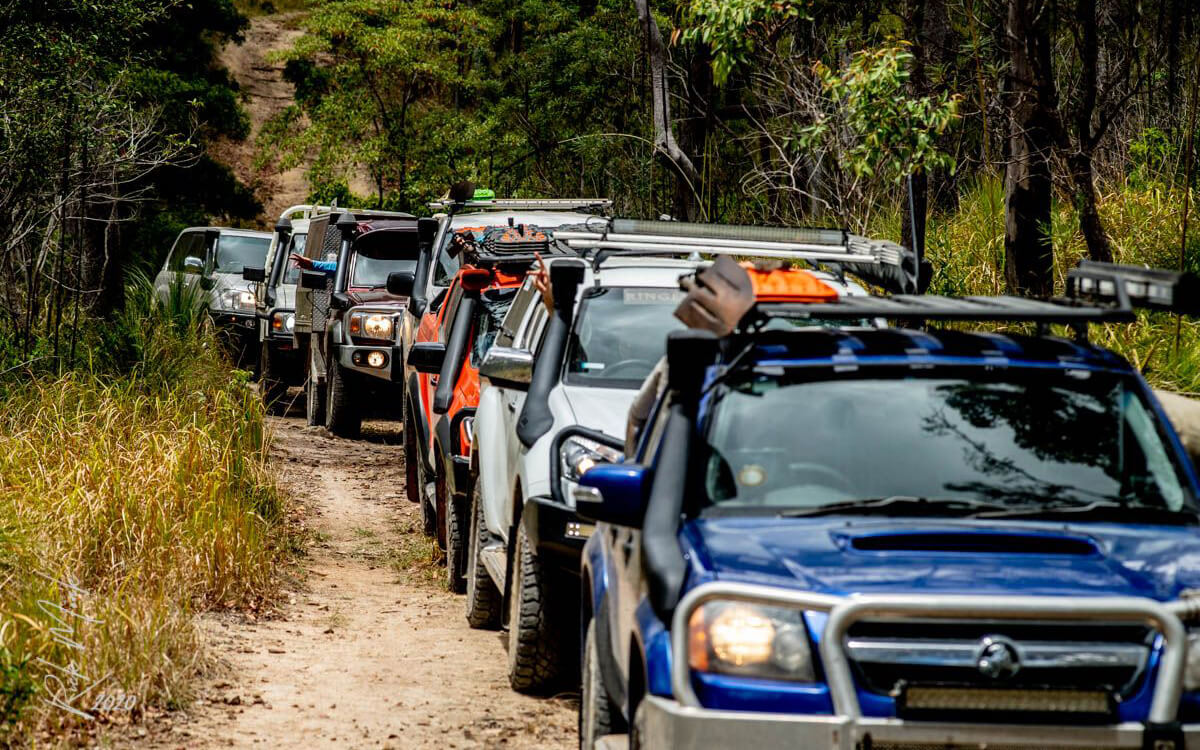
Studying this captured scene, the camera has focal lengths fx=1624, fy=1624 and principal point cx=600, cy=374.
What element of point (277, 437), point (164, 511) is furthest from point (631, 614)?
point (277, 437)

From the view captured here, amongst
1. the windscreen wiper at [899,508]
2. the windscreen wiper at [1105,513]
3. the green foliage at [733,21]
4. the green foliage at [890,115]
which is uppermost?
the green foliage at [733,21]

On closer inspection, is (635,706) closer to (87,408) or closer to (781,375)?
(781,375)

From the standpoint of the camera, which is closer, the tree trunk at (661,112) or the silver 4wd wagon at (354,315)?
the silver 4wd wagon at (354,315)

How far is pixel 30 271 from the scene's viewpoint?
17359 millimetres

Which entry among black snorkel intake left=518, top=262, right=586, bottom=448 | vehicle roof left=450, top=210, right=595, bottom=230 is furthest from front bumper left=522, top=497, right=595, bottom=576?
vehicle roof left=450, top=210, right=595, bottom=230

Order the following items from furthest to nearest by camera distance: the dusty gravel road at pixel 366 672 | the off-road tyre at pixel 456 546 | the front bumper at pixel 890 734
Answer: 1. the off-road tyre at pixel 456 546
2. the dusty gravel road at pixel 366 672
3. the front bumper at pixel 890 734

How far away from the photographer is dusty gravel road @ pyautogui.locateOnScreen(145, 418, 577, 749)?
21.3 ft

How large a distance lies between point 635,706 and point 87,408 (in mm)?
7641

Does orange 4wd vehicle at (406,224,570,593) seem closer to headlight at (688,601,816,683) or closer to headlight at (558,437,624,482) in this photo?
headlight at (558,437,624,482)

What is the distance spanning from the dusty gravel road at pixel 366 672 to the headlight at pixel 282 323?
8420mm

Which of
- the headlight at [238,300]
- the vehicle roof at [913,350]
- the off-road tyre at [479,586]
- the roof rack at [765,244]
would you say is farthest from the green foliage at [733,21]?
the headlight at [238,300]

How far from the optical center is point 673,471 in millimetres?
4711

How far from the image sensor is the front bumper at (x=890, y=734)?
3.92 metres

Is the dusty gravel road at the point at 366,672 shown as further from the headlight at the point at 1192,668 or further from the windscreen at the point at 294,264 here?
the windscreen at the point at 294,264
